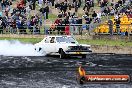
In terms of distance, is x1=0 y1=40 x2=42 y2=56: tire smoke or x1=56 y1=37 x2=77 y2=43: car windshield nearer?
x1=56 y1=37 x2=77 y2=43: car windshield

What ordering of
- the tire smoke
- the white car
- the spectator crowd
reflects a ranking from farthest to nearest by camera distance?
the spectator crowd → the tire smoke → the white car

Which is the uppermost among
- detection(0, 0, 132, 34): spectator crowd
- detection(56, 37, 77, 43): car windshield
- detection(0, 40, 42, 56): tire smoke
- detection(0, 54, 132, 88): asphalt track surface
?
detection(0, 0, 132, 34): spectator crowd

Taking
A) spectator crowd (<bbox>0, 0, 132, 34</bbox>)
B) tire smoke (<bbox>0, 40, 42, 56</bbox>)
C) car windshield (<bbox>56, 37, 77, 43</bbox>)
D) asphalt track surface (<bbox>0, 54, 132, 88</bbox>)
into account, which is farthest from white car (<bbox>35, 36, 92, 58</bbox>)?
spectator crowd (<bbox>0, 0, 132, 34</bbox>)

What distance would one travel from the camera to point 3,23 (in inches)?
1679

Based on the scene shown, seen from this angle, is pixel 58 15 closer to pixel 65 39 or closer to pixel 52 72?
pixel 65 39

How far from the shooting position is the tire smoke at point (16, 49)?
3466cm

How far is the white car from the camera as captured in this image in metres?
30.2

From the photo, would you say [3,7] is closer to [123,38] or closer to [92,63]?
[123,38]

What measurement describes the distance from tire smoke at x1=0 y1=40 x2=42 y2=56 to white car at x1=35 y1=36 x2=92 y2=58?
1.35 meters

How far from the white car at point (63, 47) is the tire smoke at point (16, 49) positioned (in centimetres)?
135

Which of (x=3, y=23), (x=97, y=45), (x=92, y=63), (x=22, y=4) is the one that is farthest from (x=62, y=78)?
(x=22, y=4)

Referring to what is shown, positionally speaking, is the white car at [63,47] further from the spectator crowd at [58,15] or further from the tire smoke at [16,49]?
the spectator crowd at [58,15]

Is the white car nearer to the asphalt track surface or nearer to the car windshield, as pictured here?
the car windshield

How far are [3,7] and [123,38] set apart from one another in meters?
16.2
